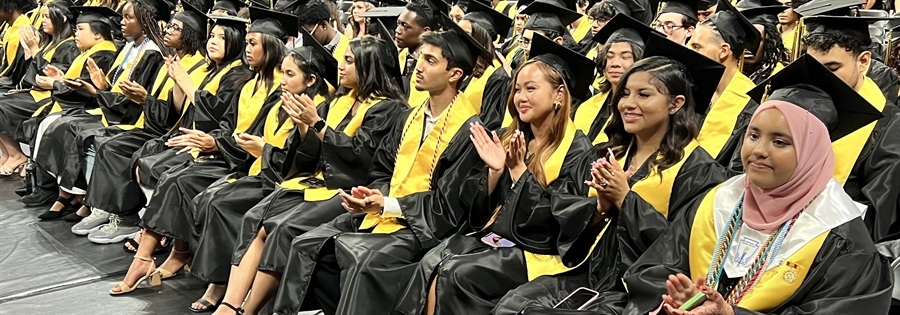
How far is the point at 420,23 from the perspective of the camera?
578 centimetres

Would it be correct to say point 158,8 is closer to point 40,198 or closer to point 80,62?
point 80,62

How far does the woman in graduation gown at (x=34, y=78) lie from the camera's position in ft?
24.5

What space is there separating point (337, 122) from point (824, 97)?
2529 millimetres

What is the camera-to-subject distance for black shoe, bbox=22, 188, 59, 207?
6832 millimetres

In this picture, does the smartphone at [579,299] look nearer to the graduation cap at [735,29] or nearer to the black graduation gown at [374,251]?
the black graduation gown at [374,251]

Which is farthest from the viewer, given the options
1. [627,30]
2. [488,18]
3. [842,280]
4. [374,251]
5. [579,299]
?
[488,18]

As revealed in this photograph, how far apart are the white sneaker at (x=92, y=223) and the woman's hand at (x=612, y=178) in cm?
390

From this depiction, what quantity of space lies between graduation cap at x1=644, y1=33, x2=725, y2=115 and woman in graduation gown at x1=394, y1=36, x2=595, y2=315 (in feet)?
1.27

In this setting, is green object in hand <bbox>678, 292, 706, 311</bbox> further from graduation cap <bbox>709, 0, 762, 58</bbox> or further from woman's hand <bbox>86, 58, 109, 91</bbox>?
woman's hand <bbox>86, 58, 109, 91</bbox>

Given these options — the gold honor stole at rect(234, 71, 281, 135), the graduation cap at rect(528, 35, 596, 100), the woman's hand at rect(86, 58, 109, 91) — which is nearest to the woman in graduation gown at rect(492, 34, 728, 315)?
the graduation cap at rect(528, 35, 596, 100)

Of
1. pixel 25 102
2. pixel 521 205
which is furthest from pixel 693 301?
pixel 25 102

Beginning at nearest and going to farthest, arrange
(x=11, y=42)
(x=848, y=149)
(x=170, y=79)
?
1. (x=848, y=149)
2. (x=170, y=79)
3. (x=11, y=42)

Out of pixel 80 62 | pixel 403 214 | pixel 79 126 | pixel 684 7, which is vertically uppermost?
pixel 684 7

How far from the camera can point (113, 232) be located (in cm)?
598
